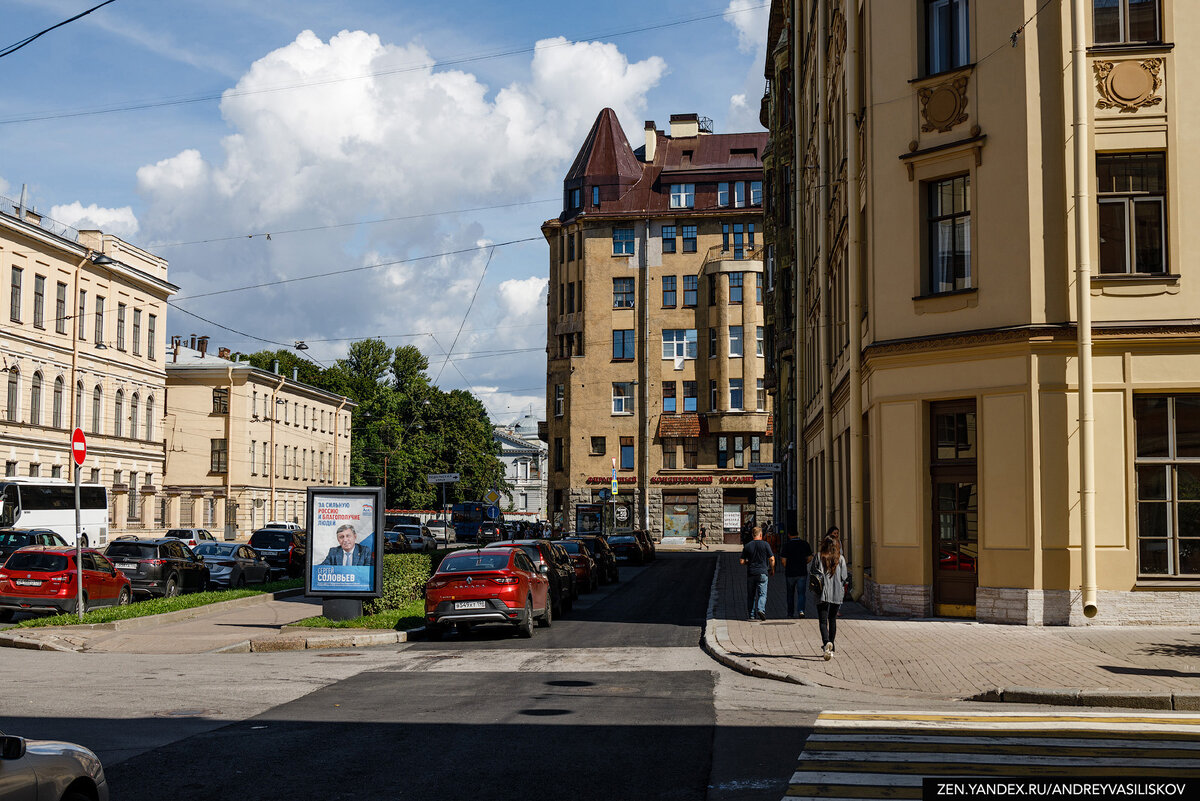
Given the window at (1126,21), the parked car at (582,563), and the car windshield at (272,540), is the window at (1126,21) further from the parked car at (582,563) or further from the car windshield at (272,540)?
the car windshield at (272,540)

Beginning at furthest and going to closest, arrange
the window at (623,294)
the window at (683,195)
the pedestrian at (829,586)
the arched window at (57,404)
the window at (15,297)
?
the window at (683,195) < the window at (623,294) < the arched window at (57,404) < the window at (15,297) < the pedestrian at (829,586)

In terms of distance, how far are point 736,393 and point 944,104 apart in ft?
169

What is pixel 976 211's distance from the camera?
20.4m

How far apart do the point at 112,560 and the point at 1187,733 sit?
2584 cm

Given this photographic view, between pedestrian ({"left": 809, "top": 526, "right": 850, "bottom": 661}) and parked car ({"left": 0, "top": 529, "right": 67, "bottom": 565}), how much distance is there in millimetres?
A: 24231

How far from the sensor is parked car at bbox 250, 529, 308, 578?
4209cm

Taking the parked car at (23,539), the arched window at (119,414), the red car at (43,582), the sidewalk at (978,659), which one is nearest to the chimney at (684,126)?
the arched window at (119,414)

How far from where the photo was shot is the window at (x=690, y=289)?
74.4 metres

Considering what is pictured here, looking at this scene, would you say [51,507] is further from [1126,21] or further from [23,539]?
[1126,21]

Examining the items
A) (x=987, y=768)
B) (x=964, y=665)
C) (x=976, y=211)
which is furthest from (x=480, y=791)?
(x=976, y=211)

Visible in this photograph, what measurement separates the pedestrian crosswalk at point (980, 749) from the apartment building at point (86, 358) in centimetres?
4239

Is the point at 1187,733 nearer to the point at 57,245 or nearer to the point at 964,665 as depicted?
the point at 964,665

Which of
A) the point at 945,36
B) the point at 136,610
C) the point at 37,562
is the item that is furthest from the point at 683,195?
the point at 136,610

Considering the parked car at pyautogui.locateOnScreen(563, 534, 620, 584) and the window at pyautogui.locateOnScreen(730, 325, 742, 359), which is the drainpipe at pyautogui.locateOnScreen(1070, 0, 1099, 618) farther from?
the window at pyautogui.locateOnScreen(730, 325, 742, 359)
